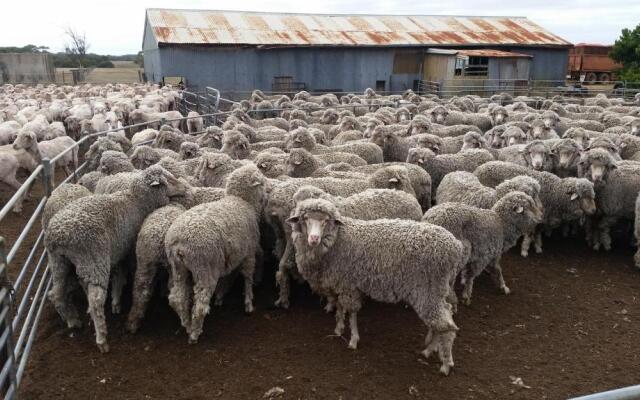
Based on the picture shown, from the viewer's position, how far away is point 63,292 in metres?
5.25

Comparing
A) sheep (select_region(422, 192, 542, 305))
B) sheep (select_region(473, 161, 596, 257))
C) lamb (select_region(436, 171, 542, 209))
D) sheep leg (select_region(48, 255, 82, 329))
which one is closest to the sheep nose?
sheep (select_region(422, 192, 542, 305))

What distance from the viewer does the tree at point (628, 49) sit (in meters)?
29.3

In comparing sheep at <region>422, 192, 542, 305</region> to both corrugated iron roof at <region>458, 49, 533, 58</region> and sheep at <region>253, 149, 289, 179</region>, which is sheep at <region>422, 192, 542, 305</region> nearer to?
sheep at <region>253, 149, 289, 179</region>

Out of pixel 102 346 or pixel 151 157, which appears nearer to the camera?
pixel 102 346

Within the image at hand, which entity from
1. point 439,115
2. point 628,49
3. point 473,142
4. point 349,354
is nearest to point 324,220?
point 349,354

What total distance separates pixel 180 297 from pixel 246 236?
→ 992 mm

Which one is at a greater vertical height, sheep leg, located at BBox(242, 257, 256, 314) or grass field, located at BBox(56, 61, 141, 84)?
grass field, located at BBox(56, 61, 141, 84)

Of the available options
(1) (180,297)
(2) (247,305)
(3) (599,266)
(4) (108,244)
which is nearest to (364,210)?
(2) (247,305)

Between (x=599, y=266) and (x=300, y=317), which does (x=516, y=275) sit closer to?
(x=599, y=266)

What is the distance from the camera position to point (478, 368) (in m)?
4.77

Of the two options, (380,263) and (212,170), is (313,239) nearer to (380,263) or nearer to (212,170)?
(380,263)

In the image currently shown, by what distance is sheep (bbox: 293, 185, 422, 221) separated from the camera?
5.74 meters

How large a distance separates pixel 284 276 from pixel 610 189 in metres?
5.36

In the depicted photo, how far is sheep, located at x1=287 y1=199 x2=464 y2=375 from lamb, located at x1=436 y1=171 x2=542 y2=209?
2.07 metres
